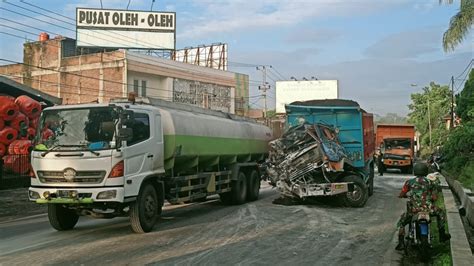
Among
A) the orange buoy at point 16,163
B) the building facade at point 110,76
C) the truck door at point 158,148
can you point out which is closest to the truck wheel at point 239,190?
the truck door at point 158,148

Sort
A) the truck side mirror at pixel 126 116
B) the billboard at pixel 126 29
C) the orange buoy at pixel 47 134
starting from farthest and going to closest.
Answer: the billboard at pixel 126 29 < the orange buoy at pixel 47 134 < the truck side mirror at pixel 126 116

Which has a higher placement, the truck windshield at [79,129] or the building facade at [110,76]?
the building facade at [110,76]

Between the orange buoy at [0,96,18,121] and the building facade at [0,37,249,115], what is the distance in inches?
635

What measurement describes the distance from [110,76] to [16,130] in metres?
20.0

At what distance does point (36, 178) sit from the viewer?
31.6ft

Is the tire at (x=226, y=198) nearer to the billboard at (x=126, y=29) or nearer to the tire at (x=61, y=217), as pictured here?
the tire at (x=61, y=217)

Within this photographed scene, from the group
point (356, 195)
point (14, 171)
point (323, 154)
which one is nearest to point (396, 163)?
point (356, 195)

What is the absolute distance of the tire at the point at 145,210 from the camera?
9.84 m

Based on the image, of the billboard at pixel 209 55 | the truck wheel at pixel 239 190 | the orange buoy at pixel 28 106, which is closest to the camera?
the truck wheel at pixel 239 190

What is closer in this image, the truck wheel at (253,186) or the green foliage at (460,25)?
the truck wheel at (253,186)

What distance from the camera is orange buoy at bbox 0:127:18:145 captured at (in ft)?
67.9

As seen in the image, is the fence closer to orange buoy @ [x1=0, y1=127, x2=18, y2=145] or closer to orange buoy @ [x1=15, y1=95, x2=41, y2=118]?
orange buoy @ [x1=0, y1=127, x2=18, y2=145]

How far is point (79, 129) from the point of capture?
31.7 ft

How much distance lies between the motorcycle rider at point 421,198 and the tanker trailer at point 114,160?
4.84 m
